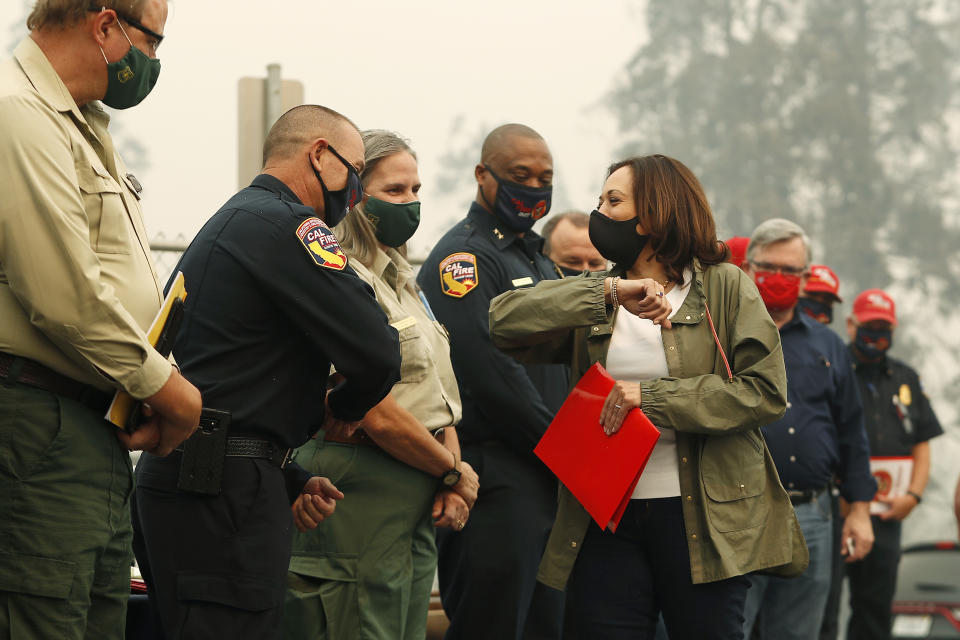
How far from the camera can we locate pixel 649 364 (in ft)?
11.2

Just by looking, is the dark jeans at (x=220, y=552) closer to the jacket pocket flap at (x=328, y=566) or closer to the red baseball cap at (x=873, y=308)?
the jacket pocket flap at (x=328, y=566)

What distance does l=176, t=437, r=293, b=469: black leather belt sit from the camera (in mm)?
2807

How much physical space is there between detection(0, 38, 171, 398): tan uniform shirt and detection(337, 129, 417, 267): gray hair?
1.37 meters

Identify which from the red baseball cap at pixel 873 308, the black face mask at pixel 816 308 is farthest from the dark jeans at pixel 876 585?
the black face mask at pixel 816 308

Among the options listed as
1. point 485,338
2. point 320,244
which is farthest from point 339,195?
point 485,338

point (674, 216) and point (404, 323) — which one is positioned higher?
point (674, 216)

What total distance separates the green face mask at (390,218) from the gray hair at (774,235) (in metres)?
2.04

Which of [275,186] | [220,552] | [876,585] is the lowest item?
[876,585]

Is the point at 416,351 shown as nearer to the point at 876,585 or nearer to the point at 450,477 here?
the point at 450,477

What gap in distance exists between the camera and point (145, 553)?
9.91 ft

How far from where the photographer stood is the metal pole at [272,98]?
189 inches

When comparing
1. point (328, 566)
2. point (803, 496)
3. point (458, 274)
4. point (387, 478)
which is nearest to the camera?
point (328, 566)

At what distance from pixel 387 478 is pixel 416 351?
1.36ft

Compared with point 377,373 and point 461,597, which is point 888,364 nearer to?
point 461,597
